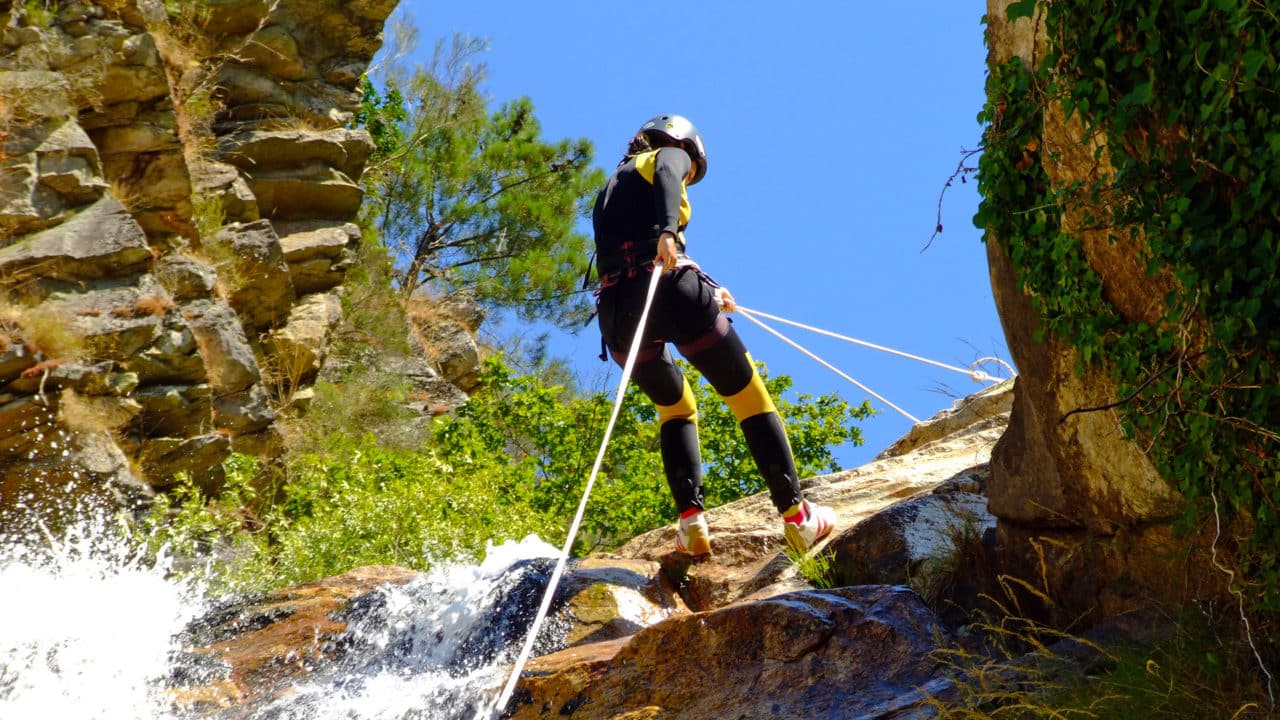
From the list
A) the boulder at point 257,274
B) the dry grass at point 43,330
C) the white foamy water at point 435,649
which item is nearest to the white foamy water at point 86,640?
the white foamy water at point 435,649

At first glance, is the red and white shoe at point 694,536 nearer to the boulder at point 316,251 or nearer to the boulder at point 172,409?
the boulder at point 172,409

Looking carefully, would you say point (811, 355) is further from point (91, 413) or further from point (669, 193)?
point (91, 413)

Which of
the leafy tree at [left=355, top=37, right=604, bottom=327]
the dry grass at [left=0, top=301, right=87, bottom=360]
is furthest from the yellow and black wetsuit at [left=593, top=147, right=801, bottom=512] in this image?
the leafy tree at [left=355, top=37, right=604, bottom=327]

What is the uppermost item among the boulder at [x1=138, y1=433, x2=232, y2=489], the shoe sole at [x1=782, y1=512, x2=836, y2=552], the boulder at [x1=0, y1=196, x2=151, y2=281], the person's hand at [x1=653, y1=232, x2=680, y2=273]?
the boulder at [x1=0, y1=196, x2=151, y2=281]

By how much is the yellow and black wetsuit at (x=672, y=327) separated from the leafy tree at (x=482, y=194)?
1681 cm

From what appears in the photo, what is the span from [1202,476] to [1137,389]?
1.04 ft

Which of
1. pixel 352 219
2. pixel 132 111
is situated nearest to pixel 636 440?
pixel 352 219

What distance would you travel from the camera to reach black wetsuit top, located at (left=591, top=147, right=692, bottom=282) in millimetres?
5926

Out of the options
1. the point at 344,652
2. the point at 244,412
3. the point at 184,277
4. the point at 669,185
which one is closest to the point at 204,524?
the point at 244,412

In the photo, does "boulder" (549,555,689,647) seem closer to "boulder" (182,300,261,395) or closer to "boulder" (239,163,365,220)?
"boulder" (182,300,261,395)

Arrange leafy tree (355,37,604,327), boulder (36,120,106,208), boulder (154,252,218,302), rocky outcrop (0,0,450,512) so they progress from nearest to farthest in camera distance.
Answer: rocky outcrop (0,0,450,512) → boulder (36,120,106,208) → boulder (154,252,218,302) → leafy tree (355,37,604,327)

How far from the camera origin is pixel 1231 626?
3580 mm

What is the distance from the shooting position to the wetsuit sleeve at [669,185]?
585cm

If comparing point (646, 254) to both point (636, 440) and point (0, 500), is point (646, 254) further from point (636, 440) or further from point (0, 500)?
point (636, 440)
